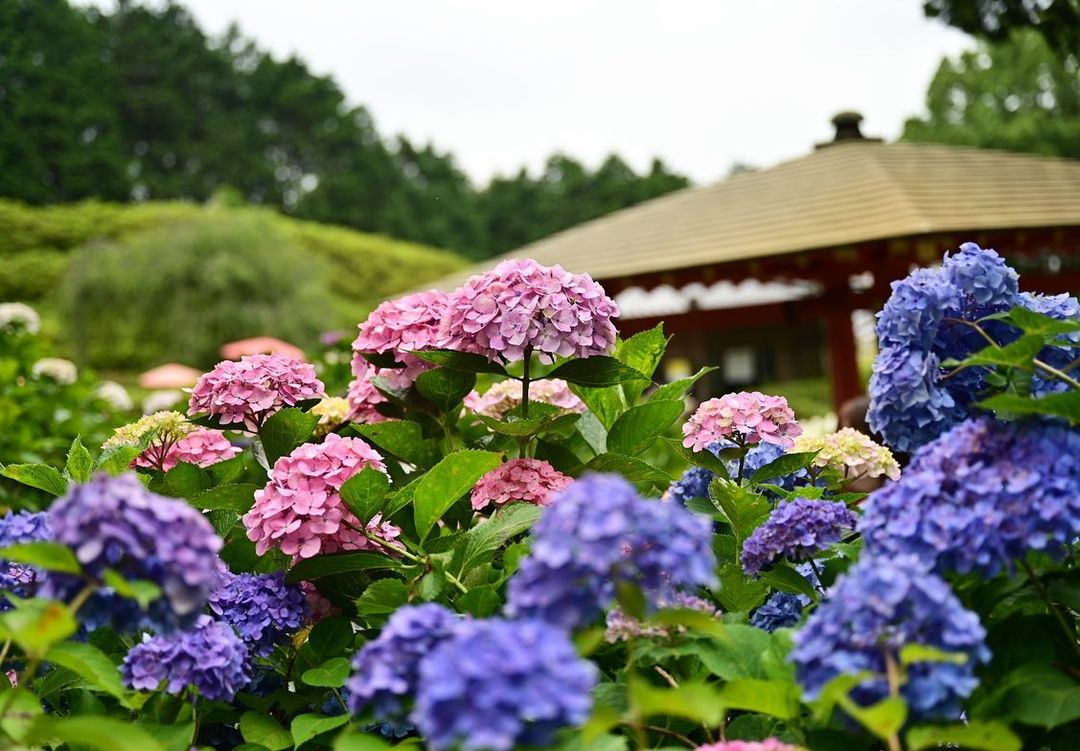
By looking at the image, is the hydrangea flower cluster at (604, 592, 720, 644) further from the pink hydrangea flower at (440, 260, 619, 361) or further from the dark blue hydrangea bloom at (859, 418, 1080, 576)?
the pink hydrangea flower at (440, 260, 619, 361)

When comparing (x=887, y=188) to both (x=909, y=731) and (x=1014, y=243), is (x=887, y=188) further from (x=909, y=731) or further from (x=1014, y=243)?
(x=909, y=731)

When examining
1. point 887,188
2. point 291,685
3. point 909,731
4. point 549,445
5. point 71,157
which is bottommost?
point 291,685

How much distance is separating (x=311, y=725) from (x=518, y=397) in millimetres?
695

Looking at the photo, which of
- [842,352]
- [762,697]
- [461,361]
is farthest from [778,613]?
[842,352]

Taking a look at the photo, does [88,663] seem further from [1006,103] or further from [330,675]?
[1006,103]

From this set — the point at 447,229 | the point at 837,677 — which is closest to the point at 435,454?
the point at 837,677

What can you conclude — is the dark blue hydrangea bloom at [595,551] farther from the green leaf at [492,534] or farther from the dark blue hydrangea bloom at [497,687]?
the green leaf at [492,534]

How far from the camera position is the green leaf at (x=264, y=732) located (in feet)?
3.51

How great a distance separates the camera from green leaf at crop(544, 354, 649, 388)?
1298mm

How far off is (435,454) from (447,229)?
2942cm

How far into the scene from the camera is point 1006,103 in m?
26.5

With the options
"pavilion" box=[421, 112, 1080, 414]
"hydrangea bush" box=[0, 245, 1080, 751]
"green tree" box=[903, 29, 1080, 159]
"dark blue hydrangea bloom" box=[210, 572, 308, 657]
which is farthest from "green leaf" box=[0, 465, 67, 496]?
"green tree" box=[903, 29, 1080, 159]

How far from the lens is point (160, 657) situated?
0.98m

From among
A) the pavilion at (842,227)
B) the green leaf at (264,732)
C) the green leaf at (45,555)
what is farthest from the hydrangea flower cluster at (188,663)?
the pavilion at (842,227)
